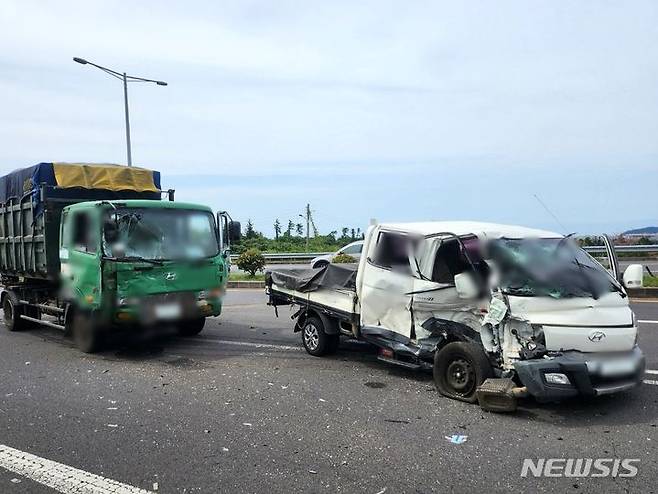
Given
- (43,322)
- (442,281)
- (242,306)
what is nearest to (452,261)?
(442,281)

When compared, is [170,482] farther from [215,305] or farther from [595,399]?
[215,305]

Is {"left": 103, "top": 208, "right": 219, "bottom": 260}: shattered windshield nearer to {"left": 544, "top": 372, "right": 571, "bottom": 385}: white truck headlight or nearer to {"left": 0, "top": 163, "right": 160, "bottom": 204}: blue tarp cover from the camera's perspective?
{"left": 0, "top": 163, "right": 160, "bottom": 204}: blue tarp cover

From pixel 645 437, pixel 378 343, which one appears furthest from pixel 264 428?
pixel 645 437

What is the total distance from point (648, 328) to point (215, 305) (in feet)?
23.5

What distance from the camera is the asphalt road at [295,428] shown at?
4047 mm

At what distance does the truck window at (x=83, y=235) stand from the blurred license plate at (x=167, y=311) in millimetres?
1232

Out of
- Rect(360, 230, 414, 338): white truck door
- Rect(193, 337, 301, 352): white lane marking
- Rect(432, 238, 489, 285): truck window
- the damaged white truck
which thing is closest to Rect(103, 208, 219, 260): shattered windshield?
Rect(193, 337, 301, 352): white lane marking

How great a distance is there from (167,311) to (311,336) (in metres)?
2.13

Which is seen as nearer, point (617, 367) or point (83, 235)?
point (617, 367)

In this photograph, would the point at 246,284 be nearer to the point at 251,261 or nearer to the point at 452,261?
the point at 251,261

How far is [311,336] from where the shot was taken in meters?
8.09

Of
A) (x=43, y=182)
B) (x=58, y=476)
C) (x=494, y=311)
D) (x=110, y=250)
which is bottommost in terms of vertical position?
(x=58, y=476)

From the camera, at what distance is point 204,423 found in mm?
5270

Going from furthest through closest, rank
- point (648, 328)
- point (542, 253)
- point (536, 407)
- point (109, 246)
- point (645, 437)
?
point (648, 328) < point (109, 246) < point (542, 253) < point (536, 407) < point (645, 437)
